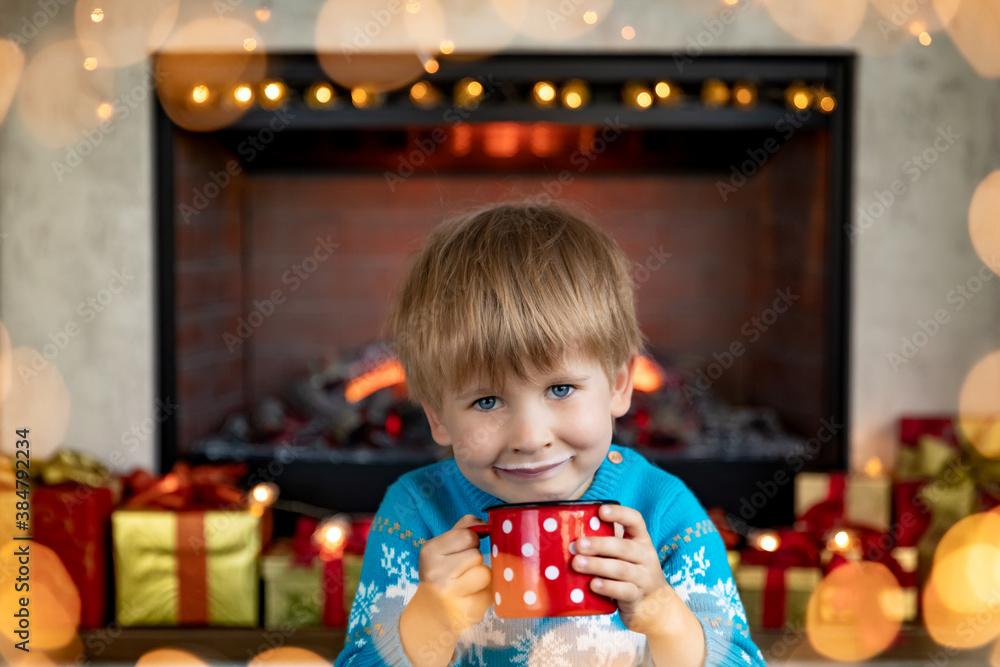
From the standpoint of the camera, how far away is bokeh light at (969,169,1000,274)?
2254mm

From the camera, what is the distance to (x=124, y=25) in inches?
86.0

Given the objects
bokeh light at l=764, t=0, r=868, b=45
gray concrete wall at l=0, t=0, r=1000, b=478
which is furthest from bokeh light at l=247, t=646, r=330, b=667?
bokeh light at l=764, t=0, r=868, b=45

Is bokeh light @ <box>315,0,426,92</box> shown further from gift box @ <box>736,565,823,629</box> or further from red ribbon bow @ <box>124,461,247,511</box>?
gift box @ <box>736,565,823,629</box>

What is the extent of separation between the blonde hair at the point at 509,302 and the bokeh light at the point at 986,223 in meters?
1.69

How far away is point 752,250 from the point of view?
2.84m

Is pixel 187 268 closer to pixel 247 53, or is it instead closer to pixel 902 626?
pixel 247 53

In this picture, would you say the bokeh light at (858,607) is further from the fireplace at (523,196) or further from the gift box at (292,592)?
the gift box at (292,592)

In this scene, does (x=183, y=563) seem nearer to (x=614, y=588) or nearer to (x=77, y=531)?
(x=77, y=531)

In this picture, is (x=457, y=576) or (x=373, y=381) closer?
(x=457, y=576)

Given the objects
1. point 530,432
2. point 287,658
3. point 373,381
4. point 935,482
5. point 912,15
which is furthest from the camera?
point 373,381

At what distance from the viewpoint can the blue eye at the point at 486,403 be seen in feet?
2.81

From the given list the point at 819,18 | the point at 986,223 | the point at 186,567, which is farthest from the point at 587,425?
the point at 986,223

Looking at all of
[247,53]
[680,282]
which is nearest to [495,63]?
[247,53]

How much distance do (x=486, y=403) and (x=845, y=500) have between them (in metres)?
1.60
